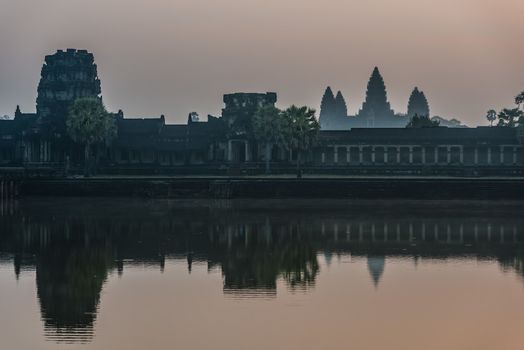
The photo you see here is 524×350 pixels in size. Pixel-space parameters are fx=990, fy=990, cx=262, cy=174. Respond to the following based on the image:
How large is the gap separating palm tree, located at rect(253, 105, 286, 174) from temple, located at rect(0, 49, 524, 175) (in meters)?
1.38

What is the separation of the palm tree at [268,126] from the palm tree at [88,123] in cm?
1771

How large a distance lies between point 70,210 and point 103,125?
1710 inches

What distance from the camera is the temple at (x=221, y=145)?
375 ft

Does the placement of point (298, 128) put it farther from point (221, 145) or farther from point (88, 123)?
point (88, 123)

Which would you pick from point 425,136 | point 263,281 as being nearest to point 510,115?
point 425,136

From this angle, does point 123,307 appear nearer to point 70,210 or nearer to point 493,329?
point 493,329

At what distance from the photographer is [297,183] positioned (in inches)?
3216

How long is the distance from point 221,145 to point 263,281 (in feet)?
281

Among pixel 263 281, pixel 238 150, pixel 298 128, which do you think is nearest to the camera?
pixel 263 281

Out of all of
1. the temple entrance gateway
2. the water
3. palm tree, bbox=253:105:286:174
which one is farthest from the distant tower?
the water

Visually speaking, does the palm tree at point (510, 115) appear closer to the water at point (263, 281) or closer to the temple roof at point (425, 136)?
the temple roof at point (425, 136)

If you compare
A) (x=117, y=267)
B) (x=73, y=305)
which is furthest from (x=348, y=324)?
(x=117, y=267)

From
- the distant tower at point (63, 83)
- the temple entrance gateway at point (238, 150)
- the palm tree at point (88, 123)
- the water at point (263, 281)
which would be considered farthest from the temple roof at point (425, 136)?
the water at point (263, 281)

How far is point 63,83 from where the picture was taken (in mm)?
127938
